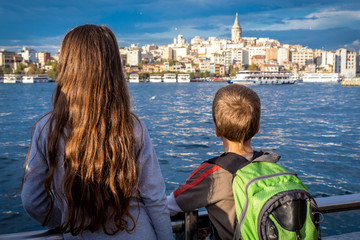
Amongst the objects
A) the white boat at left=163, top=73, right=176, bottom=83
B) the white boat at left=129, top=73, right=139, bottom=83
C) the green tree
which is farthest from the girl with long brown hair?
the green tree

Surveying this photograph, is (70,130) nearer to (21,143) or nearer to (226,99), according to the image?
(226,99)

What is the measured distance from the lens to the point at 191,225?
3.47 feet

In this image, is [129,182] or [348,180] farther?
[348,180]

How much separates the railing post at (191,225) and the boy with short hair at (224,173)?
0.6 inches

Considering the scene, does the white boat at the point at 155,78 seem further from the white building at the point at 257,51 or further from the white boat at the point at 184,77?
the white building at the point at 257,51

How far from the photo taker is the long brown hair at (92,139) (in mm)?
889

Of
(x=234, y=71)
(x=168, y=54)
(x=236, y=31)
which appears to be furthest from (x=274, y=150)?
(x=236, y=31)

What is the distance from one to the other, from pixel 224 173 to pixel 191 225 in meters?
0.17

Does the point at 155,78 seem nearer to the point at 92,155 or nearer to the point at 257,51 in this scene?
the point at 257,51

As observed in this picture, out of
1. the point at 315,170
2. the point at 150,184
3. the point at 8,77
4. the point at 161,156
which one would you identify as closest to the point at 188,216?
the point at 150,184

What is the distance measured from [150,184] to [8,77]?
270 ft

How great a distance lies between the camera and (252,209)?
0.95m

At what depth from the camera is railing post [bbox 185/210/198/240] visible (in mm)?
1055

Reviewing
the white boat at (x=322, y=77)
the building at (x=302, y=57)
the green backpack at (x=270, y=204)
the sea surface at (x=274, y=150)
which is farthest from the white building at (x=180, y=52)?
the green backpack at (x=270, y=204)
